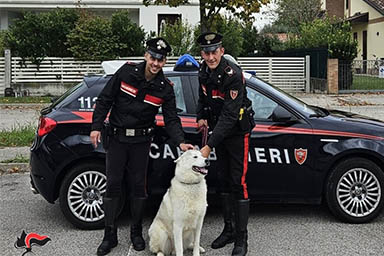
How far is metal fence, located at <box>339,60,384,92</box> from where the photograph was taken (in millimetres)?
20125

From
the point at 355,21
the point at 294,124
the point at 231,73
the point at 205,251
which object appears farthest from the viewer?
the point at 355,21

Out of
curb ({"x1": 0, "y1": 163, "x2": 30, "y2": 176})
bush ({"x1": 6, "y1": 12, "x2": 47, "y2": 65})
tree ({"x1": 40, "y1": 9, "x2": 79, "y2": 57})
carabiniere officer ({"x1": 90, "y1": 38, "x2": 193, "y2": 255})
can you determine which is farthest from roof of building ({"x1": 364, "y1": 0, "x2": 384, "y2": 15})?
carabiniere officer ({"x1": 90, "y1": 38, "x2": 193, "y2": 255})

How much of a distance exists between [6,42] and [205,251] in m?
17.4

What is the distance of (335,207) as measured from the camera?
5191 millimetres

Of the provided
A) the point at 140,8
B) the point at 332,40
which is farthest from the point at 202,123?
A: the point at 140,8

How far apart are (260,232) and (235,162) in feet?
3.39

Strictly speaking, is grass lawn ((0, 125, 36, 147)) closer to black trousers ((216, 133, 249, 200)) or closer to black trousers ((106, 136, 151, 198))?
black trousers ((106, 136, 151, 198))

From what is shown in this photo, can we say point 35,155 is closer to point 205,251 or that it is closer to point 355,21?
point 205,251

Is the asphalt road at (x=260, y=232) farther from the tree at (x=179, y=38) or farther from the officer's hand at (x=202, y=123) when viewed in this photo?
the tree at (x=179, y=38)

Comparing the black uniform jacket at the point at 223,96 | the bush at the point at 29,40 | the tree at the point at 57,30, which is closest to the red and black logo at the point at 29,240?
the black uniform jacket at the point at 223,96

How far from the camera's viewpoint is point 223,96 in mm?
4410

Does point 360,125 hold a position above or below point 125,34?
below

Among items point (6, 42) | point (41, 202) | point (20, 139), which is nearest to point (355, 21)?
point (6, 42)

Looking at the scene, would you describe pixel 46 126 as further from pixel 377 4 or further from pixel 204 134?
pixel 377 4
